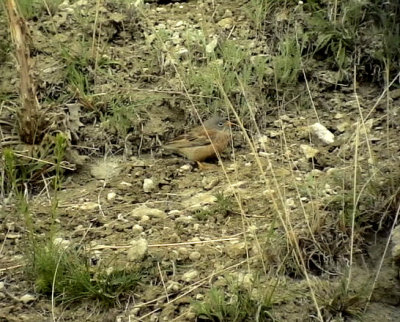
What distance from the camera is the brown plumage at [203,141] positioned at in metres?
4.69

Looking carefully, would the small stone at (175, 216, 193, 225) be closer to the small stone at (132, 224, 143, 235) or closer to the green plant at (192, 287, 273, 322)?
the small stone at (132, 224, 143, 235)

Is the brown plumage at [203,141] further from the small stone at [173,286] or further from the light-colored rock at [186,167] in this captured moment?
the small stone at [173,286]

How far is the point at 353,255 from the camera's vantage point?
3910 millimetres

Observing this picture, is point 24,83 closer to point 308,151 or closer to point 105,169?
point 105,169

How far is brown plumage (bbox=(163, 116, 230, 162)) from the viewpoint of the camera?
185 inches

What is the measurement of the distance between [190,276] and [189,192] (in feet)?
2.52

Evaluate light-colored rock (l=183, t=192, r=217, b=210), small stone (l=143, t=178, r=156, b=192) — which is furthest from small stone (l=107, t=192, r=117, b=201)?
light-colored rock (l=183, t=192, r=217, b=210)

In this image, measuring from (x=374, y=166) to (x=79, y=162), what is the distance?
5.38 ft

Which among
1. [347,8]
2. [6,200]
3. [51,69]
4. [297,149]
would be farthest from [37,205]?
[347,8]

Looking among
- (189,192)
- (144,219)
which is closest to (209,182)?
(189,192)

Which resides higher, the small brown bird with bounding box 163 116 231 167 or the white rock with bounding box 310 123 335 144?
the small brown bird with bounding box 163 116 231 167

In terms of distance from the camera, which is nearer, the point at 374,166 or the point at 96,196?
the point at 374,166

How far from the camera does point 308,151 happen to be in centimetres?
474

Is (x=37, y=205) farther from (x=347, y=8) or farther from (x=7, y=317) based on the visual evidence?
(x=347, y=8)
